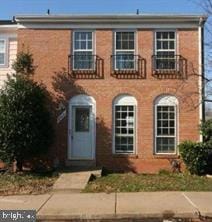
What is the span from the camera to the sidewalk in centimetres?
1077

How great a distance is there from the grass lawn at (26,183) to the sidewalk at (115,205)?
0.91 m

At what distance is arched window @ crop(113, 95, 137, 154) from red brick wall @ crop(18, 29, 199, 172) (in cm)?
22

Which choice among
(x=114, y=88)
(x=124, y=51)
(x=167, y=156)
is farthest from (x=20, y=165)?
(x=124, y=51)

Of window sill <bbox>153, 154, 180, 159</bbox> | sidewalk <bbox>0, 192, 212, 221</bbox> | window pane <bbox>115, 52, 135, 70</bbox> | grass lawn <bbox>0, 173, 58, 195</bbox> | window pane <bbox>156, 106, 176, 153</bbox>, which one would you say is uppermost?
window pane <bbox>115, 52, 135, 70</bbox>

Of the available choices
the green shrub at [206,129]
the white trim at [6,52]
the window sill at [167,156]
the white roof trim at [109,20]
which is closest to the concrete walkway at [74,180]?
the window sill at [167,156]

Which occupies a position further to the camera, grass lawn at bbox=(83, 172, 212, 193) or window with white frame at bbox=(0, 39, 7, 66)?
window with white frame at bbox=(0, 39, 7, 66)

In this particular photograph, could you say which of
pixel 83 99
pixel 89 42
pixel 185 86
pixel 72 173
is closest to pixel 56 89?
pixel 83 99

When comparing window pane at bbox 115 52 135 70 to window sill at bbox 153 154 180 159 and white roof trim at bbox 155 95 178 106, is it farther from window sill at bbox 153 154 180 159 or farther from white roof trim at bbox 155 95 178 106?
window sill at bbox 153 154 180 159

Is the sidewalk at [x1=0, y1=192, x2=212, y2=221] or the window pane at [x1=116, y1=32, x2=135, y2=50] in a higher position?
the window pane at [x1=116, y1=32, x2=135, y2=50]

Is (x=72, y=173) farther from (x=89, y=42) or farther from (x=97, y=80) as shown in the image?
(x=89, y=42)

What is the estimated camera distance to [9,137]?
57.1 ft

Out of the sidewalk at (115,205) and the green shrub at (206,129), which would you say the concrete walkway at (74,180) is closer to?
the sidewalk at (115,205)

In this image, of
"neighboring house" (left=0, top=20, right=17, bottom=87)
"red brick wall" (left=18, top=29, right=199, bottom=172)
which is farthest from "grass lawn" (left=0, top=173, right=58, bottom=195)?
"neighboring house" (left=0, top=20, right=17, bottom=87)

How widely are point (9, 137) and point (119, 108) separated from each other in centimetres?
493
